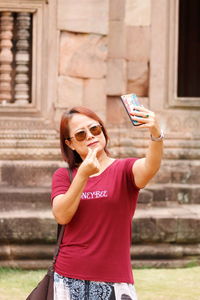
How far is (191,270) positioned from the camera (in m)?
6.93

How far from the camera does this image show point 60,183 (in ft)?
12.3

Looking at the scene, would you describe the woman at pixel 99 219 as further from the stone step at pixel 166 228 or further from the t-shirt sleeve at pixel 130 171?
the stone step at pixel 166 228

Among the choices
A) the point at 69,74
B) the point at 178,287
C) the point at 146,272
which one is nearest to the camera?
the point at 178,287

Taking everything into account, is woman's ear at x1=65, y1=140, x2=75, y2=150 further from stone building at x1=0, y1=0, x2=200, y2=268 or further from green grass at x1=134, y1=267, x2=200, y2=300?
stone building at x1=0, y1=0, x2=200, y2=268

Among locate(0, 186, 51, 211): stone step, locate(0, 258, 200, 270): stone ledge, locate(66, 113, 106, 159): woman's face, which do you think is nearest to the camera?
locate(66, 113, 106, 159): woman's face

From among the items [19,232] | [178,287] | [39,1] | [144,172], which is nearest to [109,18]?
[39,1]

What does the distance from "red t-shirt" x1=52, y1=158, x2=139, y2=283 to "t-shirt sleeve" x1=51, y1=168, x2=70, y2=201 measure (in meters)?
0.13

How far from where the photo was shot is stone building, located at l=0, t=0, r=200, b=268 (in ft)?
23.4

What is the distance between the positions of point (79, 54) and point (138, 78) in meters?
0.83

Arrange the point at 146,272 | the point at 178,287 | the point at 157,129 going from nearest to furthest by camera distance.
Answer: the point at 157,129 < the point at 178,287 < the point at 146,272

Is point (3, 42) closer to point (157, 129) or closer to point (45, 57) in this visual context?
point (45, 57)

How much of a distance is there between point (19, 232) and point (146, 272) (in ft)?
3.80

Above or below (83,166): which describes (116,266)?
below

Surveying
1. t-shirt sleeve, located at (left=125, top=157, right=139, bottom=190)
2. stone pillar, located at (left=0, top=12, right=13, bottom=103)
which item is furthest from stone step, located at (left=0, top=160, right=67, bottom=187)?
t-shirt sleeve, located at (left=125, top=157, right=139, bottom=190)
